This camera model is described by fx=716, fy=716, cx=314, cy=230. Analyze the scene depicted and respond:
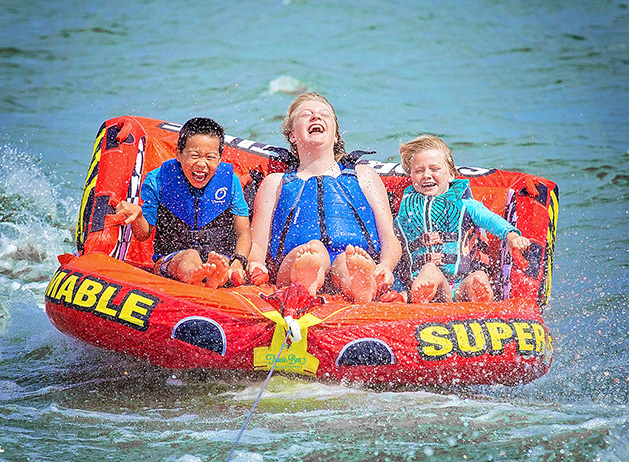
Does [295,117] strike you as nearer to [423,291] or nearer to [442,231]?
[442,231]

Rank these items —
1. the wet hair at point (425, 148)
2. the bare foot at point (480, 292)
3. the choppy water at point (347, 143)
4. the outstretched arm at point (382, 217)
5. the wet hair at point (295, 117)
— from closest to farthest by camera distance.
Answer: the choppy water at point (347, 143)
the bare foot at point (480, 292)
the outstretched arm at point (382, 217)
the wet hair at point (425, 148)
the wet hair at point (295, 117)

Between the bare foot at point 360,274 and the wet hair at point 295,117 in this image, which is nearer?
the bare foot at point 360,274

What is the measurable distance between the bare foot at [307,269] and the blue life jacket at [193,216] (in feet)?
1.74

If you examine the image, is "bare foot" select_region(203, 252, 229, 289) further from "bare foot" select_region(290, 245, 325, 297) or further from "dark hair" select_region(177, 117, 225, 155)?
"dark hair" select_region(177, 117, 225, 155)

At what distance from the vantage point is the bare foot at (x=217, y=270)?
267 centimetres

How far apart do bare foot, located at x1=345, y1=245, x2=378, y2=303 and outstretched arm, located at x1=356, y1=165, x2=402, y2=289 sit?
12 cm

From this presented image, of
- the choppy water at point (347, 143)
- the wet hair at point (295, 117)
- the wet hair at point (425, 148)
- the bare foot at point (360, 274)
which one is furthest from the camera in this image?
the wet hair at point (295, 117)

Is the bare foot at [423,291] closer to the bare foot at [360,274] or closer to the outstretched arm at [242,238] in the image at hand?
the bare foot at [360,274]

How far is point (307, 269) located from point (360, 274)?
200mm

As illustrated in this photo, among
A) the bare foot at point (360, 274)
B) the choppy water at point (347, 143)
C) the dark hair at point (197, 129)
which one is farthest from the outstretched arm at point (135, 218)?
the bare foot at point (360, 274)

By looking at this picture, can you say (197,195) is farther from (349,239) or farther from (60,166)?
(60,166)

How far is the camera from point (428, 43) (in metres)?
8.59

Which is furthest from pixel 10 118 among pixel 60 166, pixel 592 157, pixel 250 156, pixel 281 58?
pixel 592 157

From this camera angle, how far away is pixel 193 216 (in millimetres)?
3076
